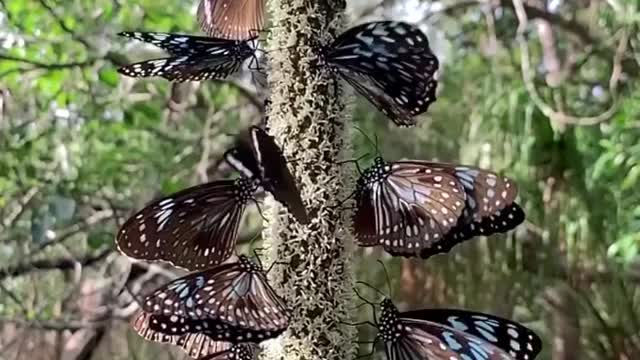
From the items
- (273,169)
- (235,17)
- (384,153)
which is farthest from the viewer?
(384,153)

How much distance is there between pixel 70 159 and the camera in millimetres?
1141

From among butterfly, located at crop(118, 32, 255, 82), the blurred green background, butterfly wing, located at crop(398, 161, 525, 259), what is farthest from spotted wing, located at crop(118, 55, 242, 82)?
the blurred green background

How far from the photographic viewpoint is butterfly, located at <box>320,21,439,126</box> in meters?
0.39

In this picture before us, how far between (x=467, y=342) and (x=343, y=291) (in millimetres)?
61

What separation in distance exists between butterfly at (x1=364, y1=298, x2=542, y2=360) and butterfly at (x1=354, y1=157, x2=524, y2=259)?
4 cm

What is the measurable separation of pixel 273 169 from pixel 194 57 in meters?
0.09

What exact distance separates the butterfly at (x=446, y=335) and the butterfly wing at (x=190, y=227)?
0.27 ft

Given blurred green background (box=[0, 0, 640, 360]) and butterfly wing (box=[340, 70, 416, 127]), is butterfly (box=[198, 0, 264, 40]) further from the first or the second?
blurred green background (box=[0, 0, 640, 360])

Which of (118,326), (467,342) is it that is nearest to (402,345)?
(467,342)

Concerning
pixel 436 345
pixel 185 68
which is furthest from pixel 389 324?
pixel 185 68

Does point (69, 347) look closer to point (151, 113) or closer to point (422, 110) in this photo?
point (151, 113)

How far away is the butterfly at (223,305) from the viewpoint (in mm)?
337

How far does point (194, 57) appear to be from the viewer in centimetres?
41

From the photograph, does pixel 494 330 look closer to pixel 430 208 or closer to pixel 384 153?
pixel 430 208
